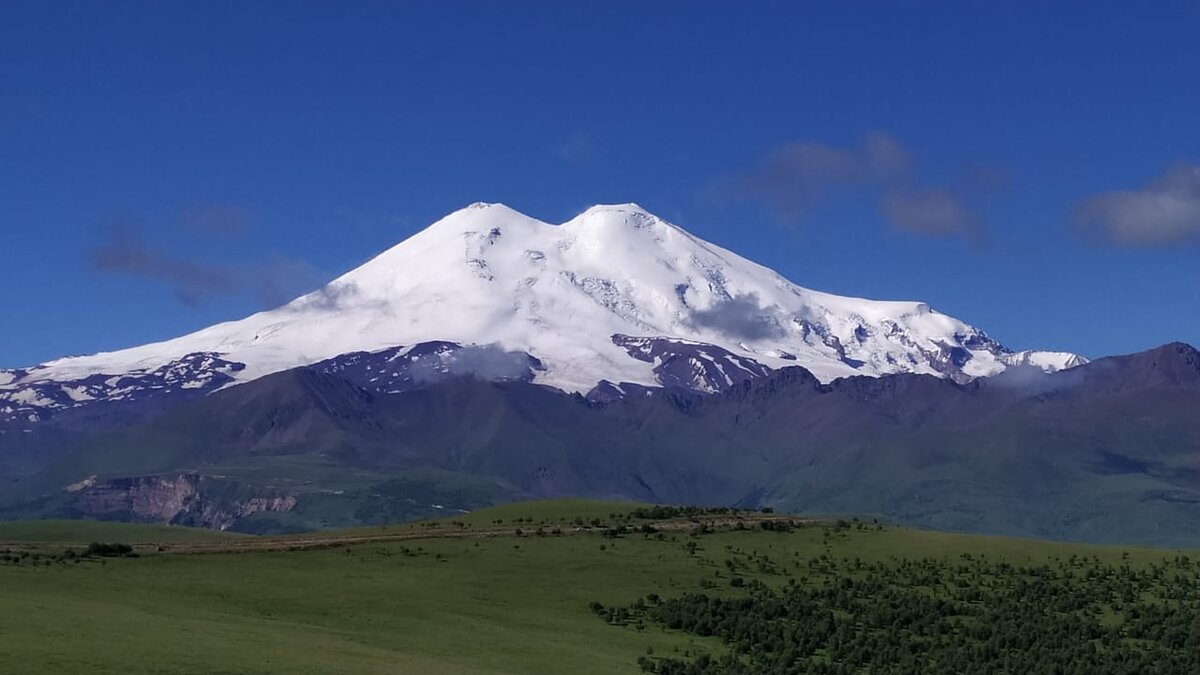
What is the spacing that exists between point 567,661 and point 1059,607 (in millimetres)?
41817

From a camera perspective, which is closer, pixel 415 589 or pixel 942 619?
pixel 415 589

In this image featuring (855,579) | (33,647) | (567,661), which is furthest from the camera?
(855,579)

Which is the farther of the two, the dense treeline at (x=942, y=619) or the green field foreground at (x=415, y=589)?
the dense treeline at (x=942, y=619)

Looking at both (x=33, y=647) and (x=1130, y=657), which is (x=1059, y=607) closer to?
(x=1130, y=657)

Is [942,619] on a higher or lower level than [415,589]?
lower

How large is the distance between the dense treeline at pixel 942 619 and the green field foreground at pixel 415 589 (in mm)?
2792

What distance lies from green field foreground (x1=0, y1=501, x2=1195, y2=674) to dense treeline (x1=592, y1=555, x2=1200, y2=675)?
9.16 feet

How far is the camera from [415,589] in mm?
114375

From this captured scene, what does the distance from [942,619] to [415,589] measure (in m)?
34.5

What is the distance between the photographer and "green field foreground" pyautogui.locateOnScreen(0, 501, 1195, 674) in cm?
8250

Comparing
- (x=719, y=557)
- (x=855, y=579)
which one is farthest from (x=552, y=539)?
(x=855, y=579)

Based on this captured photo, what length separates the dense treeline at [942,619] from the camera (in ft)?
349

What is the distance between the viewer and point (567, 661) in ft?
315

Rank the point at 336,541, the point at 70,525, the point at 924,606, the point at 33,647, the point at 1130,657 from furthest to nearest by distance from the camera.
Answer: the point at 70,525 < the point at 336,541 < the point at 924,606 < the point at 1130,657 < the point at 33,647
